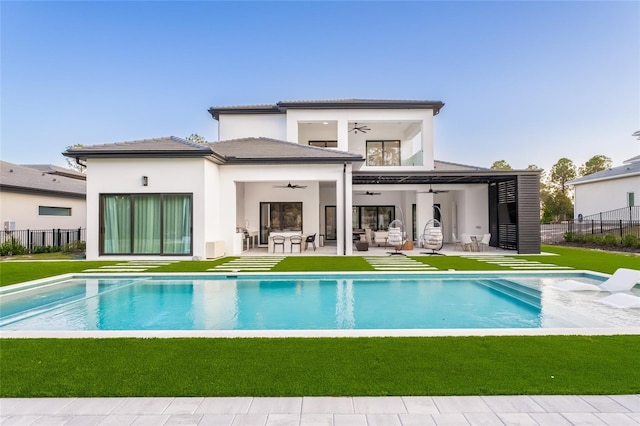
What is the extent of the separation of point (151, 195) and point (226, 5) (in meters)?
8.76

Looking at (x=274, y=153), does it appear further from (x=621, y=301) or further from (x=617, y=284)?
(x=621, y=301)

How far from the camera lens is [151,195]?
14.9 meters

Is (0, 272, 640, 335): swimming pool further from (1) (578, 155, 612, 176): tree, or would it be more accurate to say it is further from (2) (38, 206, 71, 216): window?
(1) (578, 155, 612, 176): tree

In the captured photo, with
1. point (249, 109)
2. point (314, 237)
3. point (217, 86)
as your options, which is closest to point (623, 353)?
point (314, 237)

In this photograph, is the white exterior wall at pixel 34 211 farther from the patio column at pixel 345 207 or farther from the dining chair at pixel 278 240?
the patio column at pixel 345 207

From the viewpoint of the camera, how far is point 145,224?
589 inches

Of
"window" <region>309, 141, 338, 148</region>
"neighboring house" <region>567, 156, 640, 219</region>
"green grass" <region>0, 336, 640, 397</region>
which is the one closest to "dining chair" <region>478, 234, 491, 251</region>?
"window" <region>309, 141, 338, 148</region>

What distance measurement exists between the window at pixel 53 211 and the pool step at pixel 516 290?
70.8ft

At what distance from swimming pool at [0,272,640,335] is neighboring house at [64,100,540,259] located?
4347 millimetres

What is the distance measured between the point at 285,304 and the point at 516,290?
18.7ft

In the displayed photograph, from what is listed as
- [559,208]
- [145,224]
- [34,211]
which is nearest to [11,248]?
[34,211]

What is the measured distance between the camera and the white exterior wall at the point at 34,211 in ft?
58.8

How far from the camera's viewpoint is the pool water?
260 inches

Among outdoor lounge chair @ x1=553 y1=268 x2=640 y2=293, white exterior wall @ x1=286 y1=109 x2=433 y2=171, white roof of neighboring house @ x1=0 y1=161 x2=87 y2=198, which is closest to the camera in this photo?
outdoor lounge chair @ x1=553 y1=268 x2=640 y2=293
